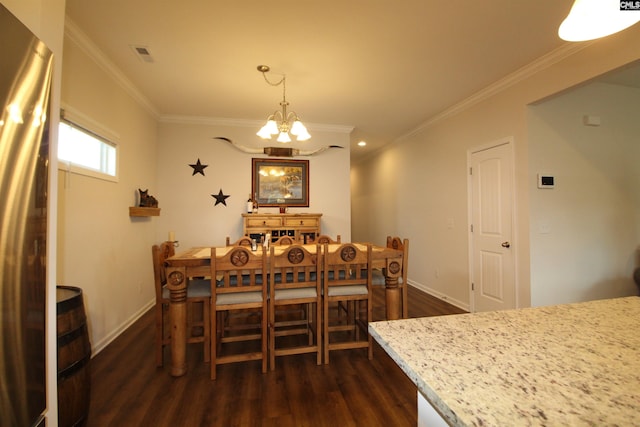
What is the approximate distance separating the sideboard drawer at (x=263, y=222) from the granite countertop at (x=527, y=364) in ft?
10.3

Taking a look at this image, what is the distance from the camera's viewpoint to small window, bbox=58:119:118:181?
2.06 meters

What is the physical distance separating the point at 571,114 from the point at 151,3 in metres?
3.95

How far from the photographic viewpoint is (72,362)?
1312 millimetres

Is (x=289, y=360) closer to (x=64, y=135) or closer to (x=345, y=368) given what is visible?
(x=345, y=368)

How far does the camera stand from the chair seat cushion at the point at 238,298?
2.01m

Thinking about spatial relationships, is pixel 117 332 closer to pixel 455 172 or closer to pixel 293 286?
pixel 293 286

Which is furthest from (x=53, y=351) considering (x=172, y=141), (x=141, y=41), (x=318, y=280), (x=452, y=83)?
(x=452, y=83)

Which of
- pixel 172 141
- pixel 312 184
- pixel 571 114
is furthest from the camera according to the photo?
pixel 312 184

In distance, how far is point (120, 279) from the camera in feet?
9.33

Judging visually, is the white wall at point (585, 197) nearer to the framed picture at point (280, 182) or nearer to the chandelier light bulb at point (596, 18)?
the chandelier light bulb at point (596, 18)

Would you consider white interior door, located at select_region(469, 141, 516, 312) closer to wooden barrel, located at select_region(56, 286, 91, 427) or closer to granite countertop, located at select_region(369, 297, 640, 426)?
granite countertop, located at select_region(369, 297, 640, 426)

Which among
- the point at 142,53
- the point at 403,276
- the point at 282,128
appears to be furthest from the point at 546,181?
the point at 142,53

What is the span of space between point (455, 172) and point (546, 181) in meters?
1.08

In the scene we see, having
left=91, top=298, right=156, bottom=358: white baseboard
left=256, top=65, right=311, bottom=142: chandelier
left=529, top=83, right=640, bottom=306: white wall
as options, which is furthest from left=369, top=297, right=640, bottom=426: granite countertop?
left=91, top=298, right=156, bottom=358: white baseboard
